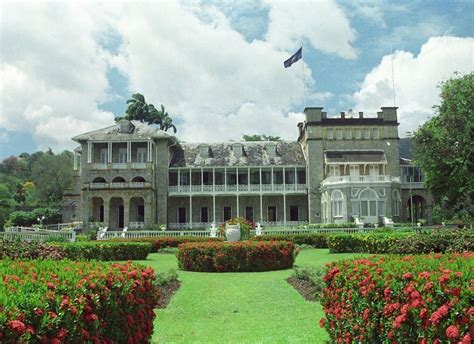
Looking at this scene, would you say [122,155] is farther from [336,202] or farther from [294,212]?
[336,202]

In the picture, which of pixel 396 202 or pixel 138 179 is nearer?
pixel 396 202

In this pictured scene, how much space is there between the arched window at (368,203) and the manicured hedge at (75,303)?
1403 inches

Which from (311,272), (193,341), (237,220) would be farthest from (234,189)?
(193,341)

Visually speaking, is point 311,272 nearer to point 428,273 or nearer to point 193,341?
point 193,341

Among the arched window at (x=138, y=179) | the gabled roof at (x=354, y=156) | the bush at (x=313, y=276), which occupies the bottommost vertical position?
the bush at (x=313, y=276)

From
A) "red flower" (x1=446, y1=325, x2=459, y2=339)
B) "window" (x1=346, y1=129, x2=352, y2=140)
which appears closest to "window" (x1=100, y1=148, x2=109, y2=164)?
"window" (x1=346, y1=129, x2=352, y2=140)

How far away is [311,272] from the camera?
44.8 ft

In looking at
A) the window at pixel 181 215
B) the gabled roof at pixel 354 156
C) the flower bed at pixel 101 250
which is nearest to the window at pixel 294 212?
the gabled roof at pixel 354 156

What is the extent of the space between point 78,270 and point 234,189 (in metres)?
40.2

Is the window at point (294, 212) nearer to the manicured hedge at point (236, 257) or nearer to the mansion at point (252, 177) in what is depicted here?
the mansion at point (252, 177)

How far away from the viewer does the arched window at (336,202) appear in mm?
41406

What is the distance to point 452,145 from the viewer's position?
3347 cm

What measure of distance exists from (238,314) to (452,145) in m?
27.6

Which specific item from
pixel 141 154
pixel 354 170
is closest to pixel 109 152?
pixel 141 154
